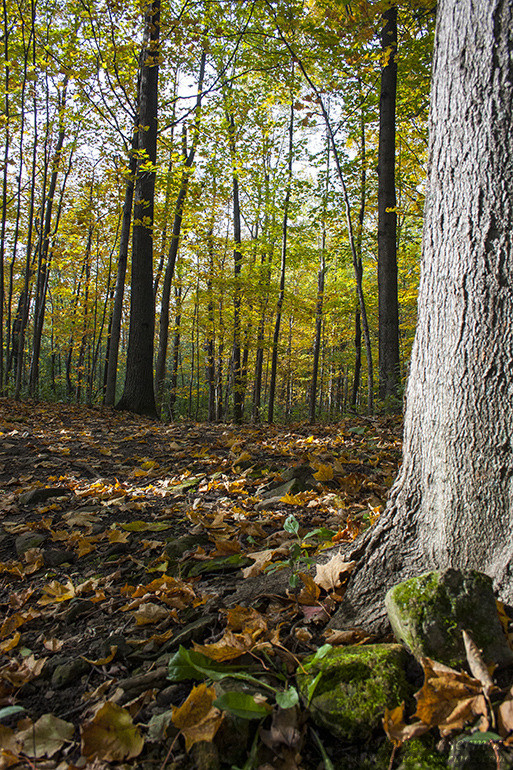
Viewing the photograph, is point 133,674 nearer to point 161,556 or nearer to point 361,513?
point 161,556

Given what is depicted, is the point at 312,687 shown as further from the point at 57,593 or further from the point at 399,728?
the point at 57,593

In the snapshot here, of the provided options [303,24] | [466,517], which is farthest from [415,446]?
[303,24]

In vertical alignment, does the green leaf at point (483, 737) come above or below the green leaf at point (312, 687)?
above

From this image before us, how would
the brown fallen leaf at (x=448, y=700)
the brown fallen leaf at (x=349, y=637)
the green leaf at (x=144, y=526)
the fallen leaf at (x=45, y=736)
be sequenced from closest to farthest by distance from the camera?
the brown fallen leaf at (x=448, y=700)
the fallen leaf at (x=45, y=736)
the brown fallen leaf at (x=349, y=637)
the green leaf at (x=144, y=526)

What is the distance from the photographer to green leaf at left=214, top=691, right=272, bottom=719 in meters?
1.08

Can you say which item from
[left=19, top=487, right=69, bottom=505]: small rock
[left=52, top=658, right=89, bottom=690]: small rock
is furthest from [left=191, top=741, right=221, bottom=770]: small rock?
[left=19, top=487, right=69, bottom=505]: small rock

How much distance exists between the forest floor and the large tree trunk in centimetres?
43

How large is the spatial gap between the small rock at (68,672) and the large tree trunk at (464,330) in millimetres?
949

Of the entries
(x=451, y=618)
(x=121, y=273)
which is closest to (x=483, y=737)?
(x=451, y=618)

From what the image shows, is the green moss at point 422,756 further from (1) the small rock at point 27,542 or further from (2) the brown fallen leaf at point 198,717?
(1) the small rock at point 27,542

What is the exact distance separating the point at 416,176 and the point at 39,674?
526 inches

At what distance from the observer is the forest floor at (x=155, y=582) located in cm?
117

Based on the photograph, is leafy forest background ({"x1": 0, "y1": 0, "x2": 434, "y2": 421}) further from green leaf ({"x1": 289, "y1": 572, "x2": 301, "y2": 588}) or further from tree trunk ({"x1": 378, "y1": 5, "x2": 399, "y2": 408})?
green leaf ({"x1": 289, "y1": 572, "x2": 301, "y2": 588})

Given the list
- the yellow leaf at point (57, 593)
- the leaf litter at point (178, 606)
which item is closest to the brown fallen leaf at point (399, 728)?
the leaf litter at point (178, 606)
